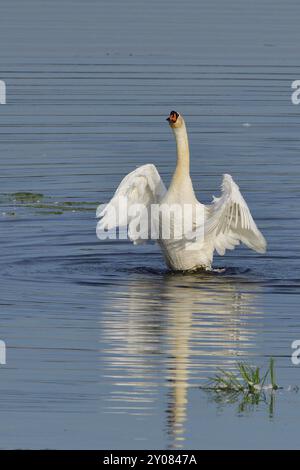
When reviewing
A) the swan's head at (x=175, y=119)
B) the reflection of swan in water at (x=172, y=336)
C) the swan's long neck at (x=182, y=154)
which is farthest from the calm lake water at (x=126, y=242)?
the swan's head at (x=175, y=119)

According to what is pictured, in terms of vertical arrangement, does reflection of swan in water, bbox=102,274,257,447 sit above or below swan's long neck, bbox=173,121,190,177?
below

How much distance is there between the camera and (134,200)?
15008 mm

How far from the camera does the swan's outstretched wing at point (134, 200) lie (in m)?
14.8

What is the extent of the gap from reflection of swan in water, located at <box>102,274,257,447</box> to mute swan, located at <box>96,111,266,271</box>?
0.27 m

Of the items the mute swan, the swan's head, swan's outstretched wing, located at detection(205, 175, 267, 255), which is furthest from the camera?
the swan's head

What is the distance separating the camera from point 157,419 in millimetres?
9906

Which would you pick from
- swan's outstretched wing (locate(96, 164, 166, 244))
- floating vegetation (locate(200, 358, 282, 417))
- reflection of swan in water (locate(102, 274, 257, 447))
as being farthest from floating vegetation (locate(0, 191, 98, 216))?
floating vegetation (locate(200, 358, 282, 417))

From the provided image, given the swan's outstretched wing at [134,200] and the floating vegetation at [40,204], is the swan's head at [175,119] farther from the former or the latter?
the floating vegetation at [40,204]

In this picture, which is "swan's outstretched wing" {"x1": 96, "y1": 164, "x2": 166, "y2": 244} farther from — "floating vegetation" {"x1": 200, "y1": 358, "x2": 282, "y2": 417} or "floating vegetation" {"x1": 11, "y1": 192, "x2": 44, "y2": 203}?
"floating vegetation" {"x1": 200, "y1": 358, "x2": 282, "y2": 417}

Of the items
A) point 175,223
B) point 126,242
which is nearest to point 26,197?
point 126,242

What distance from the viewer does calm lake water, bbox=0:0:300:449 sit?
10164 millimetres

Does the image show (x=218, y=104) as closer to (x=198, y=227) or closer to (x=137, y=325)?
(x=198, y=227)

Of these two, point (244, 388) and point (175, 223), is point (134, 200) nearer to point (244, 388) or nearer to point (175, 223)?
point (175, 223)
